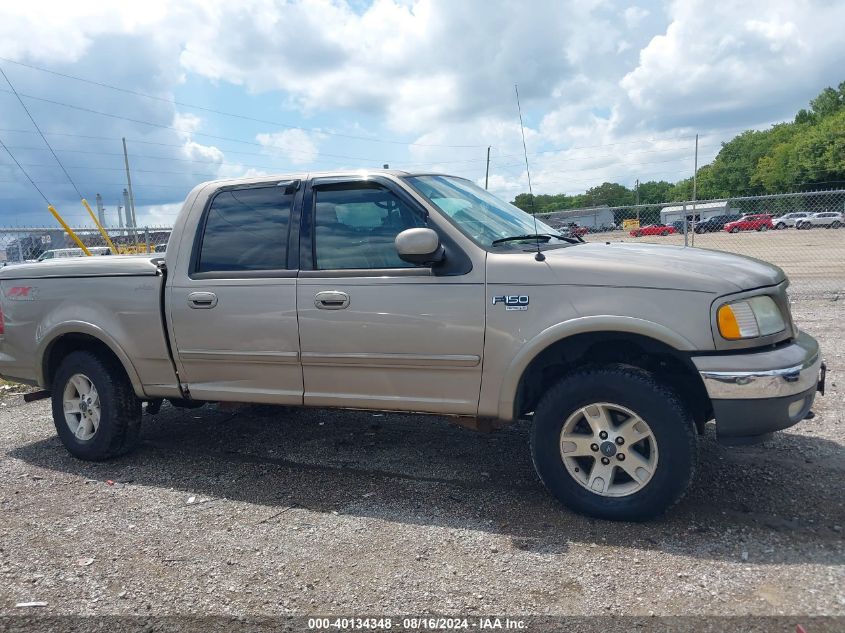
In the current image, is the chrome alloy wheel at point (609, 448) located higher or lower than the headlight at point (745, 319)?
lower

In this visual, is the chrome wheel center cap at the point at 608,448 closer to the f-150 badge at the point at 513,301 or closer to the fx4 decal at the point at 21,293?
the f-150 badge at the point at 513,301

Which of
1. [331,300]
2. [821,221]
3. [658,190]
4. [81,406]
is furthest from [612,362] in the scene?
[658,190]

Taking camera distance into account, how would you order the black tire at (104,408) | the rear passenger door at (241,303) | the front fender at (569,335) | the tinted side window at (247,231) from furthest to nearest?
the black tire at (104,408), the tinted side window at (247,231), the rear passenger door at (241,303), the front fender at (569,335)

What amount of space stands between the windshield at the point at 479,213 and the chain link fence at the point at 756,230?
337 centimetres

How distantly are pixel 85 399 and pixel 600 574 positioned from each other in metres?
3.90

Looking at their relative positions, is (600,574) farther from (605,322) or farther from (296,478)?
(296,478)

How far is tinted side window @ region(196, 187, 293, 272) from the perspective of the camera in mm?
4418

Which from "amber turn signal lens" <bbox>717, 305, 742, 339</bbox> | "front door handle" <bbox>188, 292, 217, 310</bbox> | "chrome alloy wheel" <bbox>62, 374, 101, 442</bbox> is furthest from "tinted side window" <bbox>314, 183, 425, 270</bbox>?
"chrome alloy wheel" <bbox>62, 374, 101, 442</bbox>

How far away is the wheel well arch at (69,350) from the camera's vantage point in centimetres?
506

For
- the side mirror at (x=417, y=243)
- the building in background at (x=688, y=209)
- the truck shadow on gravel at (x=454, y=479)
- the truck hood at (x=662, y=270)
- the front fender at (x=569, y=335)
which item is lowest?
the truck shadow on gravel at (x=454, y=479)

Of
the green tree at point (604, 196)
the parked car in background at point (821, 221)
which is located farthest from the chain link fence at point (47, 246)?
the parked car in background at point (821, 221)

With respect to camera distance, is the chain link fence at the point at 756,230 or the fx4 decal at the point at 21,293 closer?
the fx4 decal at the point at 21,293

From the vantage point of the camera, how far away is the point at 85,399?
507 centimetres

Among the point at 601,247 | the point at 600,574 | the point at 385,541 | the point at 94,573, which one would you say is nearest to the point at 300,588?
the point at 385,541
